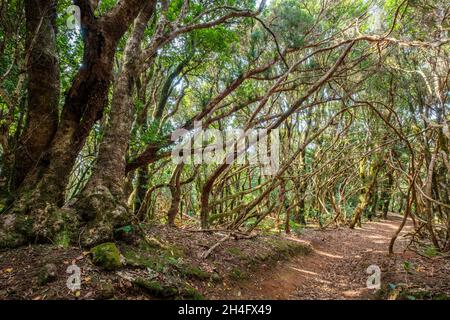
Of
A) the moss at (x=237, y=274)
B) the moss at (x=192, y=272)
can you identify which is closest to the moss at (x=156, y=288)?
the moss at (x=192, y=272)

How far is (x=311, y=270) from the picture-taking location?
6.82 m

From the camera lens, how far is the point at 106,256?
335 cm

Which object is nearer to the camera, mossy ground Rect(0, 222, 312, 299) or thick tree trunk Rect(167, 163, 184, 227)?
mossy ground Rect(0, 222, 312, 299)

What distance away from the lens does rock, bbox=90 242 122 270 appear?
129 inches

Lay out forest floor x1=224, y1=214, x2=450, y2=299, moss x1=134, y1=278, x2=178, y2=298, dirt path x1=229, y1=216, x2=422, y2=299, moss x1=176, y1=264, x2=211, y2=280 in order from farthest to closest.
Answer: dirt path x1=229, y1=216, x2=422, y2=299 < forest floor x1=224, y1=214, x2=450, y2=299 < moss x1=176, y1=264, x2=211, y2=280 < moss x1=134, y1=278, x2=178, y2=298

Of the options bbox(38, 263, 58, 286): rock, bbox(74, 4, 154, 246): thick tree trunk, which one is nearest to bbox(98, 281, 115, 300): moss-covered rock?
bbox(38, 263, 58, 286): rock

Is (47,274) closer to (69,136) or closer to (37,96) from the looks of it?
(69,136)

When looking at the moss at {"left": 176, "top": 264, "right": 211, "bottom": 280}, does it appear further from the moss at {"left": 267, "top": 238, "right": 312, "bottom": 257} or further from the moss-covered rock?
the moss at {"left": 267, "top": 238, "right": 312, "bottom": 257}

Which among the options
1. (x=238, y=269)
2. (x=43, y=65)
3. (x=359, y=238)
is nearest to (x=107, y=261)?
(x=238, y=269)

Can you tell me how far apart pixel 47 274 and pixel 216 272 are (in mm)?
2619

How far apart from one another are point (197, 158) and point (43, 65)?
272 inches

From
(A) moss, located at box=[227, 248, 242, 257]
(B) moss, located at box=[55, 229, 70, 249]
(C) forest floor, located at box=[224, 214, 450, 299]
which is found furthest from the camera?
(A) moss, located at box=[227, 248, 242, 257]

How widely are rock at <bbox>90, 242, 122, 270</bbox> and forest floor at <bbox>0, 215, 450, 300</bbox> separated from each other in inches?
2.4

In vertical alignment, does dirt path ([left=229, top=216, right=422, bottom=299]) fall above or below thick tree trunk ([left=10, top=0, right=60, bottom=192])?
below
